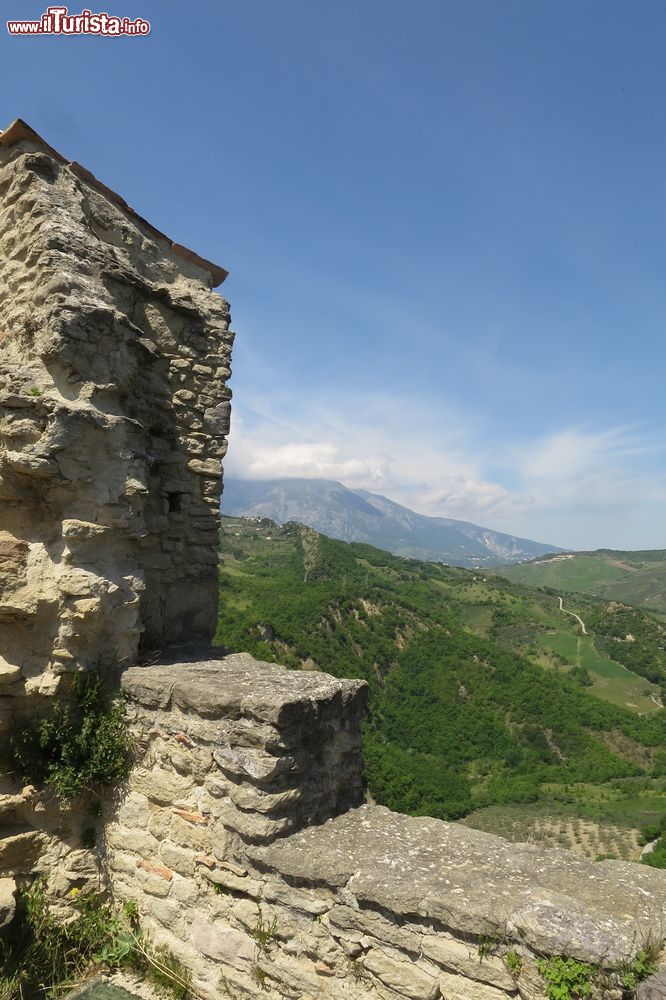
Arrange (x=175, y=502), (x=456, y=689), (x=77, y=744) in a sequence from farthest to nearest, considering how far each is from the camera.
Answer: (x=456, y=689) → (x=175, y=502) → (x=77, y=744)

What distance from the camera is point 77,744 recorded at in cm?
436

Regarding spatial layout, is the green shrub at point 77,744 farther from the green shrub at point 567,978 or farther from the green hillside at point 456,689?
the green hillside at point 456,689

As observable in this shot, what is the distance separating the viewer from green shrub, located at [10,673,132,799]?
167 inches

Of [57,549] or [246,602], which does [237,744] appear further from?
[246,602]

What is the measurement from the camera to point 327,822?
4082 millimetres

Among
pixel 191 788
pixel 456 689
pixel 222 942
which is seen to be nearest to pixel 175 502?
pixel 191 788

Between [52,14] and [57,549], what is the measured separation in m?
7.60

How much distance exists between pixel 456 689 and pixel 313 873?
2311 inches

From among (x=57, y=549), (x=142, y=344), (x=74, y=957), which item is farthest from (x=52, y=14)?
(x=74, y=957)

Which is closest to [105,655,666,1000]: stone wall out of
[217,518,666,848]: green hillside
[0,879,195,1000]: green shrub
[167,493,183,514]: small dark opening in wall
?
[0,879,195,1000]: green shrub

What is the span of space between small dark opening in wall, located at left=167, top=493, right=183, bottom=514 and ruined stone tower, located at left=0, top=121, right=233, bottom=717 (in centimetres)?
14

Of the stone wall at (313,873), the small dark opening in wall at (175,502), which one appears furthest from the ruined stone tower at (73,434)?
the stone wall at (313,873)

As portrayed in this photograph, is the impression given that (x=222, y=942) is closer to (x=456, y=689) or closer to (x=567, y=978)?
(x=567, y=978)

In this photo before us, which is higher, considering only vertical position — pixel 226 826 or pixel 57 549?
pixel 57 549
